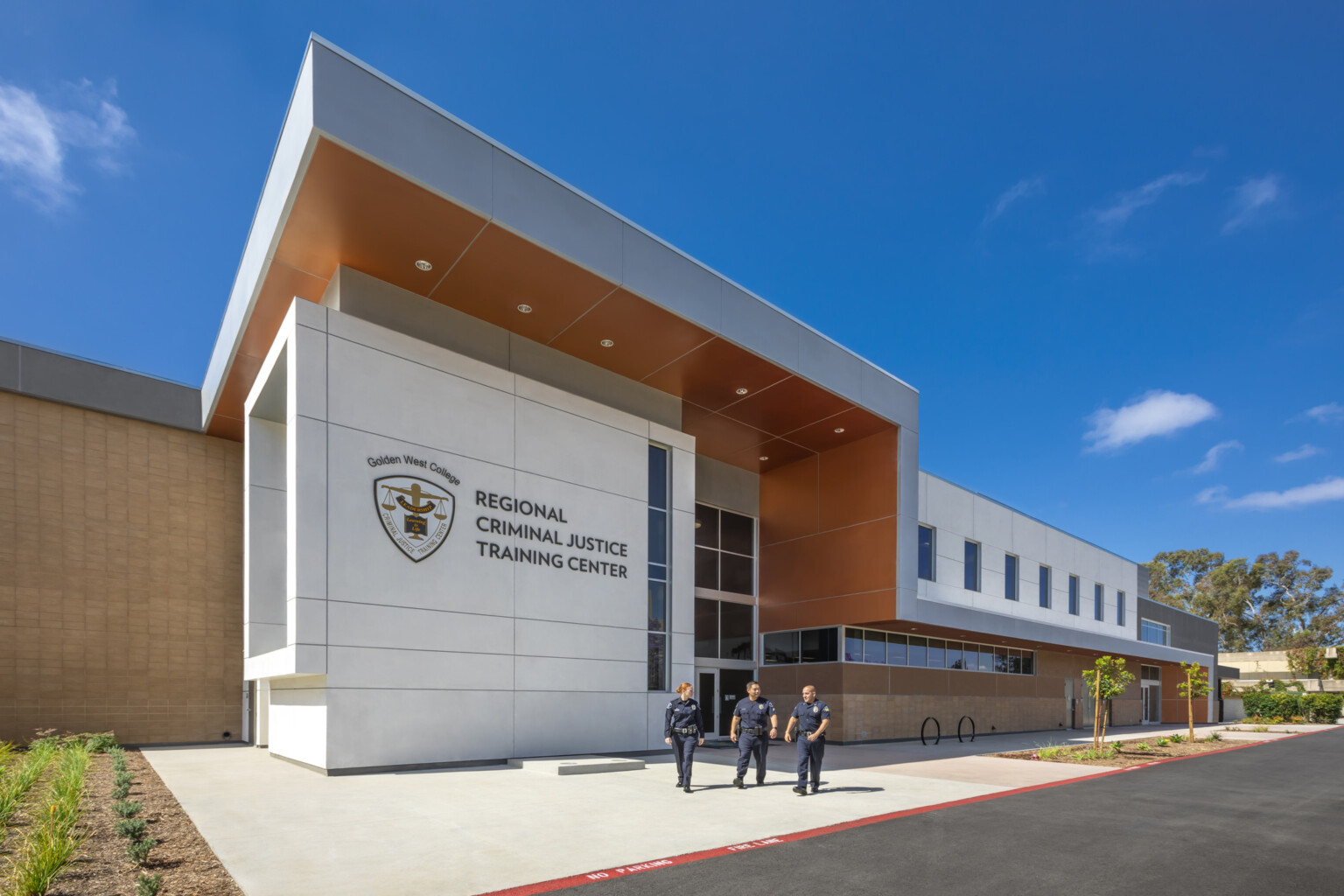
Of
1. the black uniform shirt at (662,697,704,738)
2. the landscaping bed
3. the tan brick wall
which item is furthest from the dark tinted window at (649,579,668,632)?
the tan brick wall

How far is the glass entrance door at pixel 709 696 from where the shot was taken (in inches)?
882

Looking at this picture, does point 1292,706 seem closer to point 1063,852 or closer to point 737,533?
point 737,533

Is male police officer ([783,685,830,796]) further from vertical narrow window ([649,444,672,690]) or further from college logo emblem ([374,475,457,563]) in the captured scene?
college logo emblem ([374,475,457,563])

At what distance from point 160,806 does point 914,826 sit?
8.65 meters

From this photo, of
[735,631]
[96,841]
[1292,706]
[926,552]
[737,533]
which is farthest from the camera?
[1292,706]

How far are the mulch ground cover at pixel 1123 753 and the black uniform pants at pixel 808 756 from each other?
9.27 m

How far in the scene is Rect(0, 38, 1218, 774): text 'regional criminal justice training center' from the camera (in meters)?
12.9

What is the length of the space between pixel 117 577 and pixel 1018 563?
28.3 metres

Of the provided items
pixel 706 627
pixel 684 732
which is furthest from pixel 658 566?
pixel 684 732

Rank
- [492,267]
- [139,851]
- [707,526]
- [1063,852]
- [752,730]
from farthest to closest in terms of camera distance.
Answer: [707,526] → [492,267] → [752,730] → [1063,852] → [139,851]

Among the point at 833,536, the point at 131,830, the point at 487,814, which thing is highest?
the point at 833,536

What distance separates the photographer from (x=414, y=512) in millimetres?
13984

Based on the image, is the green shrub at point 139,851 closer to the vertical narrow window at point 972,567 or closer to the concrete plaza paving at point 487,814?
the concrete plaza paving at point 487,814

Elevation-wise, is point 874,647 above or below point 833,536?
below
